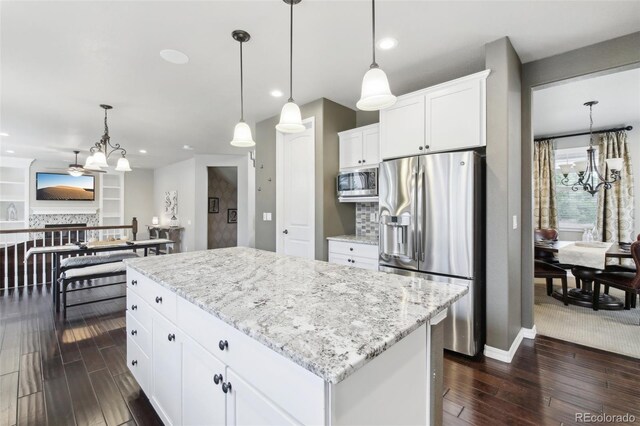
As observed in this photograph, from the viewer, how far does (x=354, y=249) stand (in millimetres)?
3236

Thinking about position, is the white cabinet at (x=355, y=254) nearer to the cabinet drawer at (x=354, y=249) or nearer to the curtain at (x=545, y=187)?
the cabinet drawer at (x=354, y=249)

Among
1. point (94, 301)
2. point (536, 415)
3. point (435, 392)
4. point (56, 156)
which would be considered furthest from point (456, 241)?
point (56, 156)

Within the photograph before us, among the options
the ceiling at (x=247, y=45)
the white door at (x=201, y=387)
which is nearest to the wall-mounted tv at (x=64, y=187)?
the ceiling at (x=247, y=45)

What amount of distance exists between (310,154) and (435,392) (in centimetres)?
293

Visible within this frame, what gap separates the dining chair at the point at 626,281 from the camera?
295 cm

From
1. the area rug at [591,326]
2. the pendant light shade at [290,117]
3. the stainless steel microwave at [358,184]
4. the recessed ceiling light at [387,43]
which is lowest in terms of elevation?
the area rug at [591,326]

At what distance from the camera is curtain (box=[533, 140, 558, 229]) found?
5410 mm

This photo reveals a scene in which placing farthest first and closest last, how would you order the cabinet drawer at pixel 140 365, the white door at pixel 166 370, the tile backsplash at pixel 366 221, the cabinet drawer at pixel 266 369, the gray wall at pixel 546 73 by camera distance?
the tile backsplash at pixel 366 221
the gray wall at pixel 546 73
the cabinet drawer at pixel 140 365
the white door at pixel 166 370
the cabinet drawer at pixel 266 369

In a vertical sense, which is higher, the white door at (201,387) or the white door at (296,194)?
the white door at (296,194)

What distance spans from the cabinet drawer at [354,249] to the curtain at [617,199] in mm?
4650

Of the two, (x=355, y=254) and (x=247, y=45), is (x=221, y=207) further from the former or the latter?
(x=247, y=45)

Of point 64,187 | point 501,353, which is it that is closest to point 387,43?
point 501,353

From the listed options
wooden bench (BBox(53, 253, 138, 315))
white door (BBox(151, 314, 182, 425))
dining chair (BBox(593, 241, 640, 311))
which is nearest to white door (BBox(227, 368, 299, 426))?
white door (BBox(151, 314, 182, 425))

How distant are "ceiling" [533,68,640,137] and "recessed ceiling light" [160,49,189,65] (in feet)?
12.3
